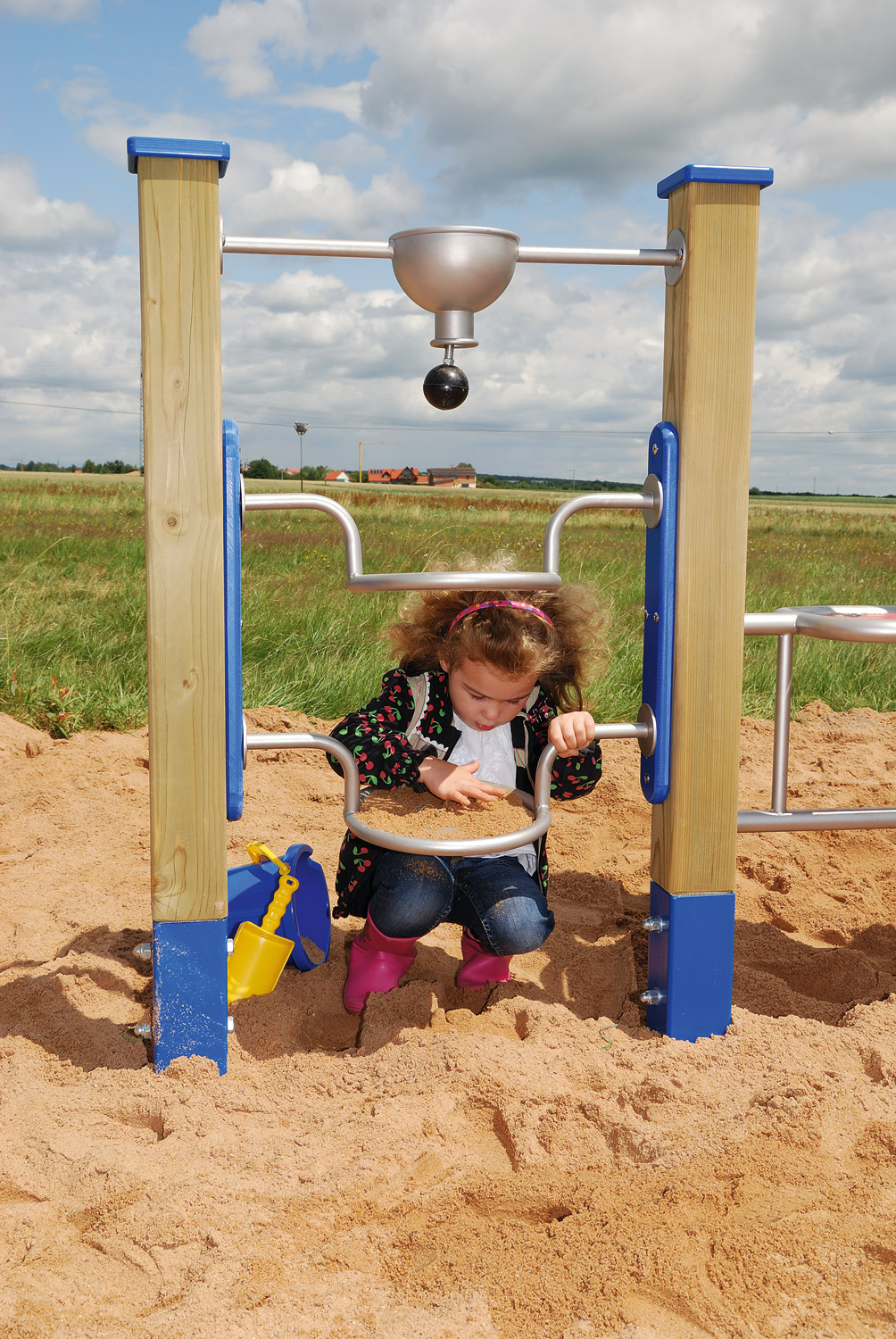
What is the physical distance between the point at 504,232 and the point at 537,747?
1.12 meters

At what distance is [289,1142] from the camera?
173 centimetres

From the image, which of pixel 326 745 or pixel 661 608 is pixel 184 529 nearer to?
pixel 326 745

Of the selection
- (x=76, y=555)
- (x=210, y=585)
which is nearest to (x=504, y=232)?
(x=210, y=585)

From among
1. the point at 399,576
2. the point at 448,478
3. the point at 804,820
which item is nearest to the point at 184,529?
the point at 399,576

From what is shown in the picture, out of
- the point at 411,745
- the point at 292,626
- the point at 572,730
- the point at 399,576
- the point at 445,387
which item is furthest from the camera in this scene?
the point at 292,626

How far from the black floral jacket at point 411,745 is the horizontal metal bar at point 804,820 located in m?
0.34

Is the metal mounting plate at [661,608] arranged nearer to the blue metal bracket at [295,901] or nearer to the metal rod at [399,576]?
the metal rod at [399,576]

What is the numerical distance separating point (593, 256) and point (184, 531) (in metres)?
0.88

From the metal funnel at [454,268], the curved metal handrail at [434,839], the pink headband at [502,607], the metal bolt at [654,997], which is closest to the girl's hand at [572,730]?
the curved metal handrail at [434,839]

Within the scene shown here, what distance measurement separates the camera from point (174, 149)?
174cm

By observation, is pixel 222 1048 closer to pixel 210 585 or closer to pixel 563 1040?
pixel 563 1040

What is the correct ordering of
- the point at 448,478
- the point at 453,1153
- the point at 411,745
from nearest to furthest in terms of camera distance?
1. the point at 453,1153
2. the point at 411,745
3. the point at 448,478

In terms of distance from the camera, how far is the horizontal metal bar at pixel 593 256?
194 cm

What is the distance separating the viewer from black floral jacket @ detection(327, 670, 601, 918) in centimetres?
222
